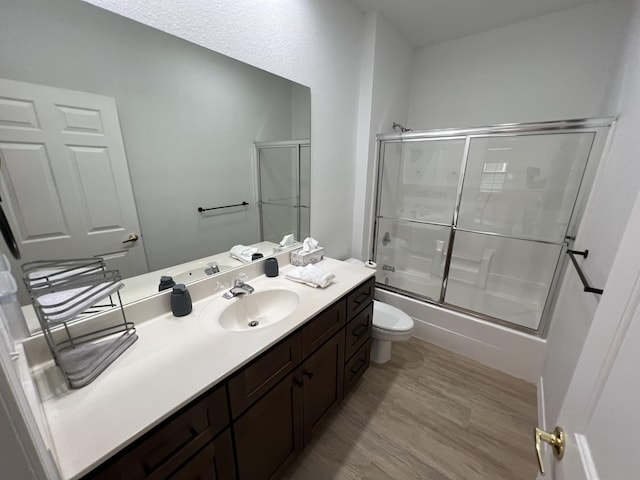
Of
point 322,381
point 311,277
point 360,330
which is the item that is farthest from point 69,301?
point 360,330

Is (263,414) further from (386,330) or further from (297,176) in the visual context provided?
(297,176)

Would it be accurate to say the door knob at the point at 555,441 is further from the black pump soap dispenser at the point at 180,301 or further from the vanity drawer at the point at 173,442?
the black pump soap dispenser at the point at 180,301

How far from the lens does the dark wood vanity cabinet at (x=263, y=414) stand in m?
0.70

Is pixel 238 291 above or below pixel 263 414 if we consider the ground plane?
above

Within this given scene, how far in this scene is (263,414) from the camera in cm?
100

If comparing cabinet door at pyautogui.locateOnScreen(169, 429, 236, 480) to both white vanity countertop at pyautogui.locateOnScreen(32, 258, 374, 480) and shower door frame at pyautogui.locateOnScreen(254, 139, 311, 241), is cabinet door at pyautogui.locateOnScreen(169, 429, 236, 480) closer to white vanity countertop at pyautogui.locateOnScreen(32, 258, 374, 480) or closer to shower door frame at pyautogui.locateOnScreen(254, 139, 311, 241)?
white vanity countertop at pyautogui.locateOnScreen(32, 258, 374, 480)

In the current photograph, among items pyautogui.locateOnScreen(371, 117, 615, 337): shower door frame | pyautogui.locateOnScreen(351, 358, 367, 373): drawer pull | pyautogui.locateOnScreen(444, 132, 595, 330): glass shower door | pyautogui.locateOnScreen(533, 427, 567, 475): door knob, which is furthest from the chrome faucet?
pyautogui.locateOnScreen(444, 132, 595, 330): glass shower door

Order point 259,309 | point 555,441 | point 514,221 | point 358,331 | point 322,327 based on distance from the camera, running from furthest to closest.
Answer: point 514,221
point 358,331
point 259,309
point 322,327
point 555,441

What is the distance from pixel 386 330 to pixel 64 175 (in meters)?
1.88

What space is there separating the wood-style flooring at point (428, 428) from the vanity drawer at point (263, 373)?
2.29 ft

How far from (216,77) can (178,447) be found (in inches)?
59.4

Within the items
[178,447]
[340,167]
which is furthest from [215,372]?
[340,167]

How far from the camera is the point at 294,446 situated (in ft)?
4.00

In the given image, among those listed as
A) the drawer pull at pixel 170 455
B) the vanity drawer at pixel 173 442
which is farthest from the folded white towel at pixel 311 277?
the drawer pull at pixel 170 455
